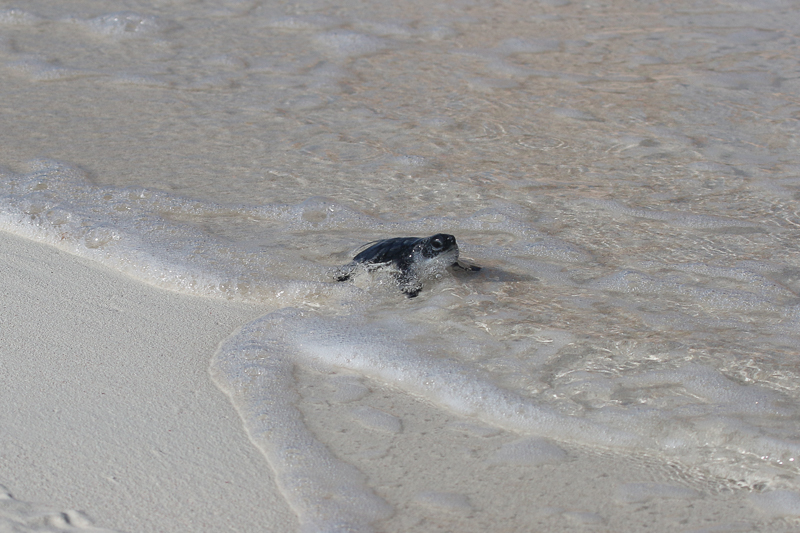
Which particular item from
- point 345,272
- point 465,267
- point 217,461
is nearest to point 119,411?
point 217,461

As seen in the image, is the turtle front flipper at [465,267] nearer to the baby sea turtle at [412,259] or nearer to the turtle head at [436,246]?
the baby sea turtle at [412,259]

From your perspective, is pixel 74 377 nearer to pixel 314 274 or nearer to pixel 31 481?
pixel 31 481

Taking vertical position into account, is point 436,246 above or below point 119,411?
above

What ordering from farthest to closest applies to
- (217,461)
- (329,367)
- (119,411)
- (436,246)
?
(436,246) → (329,367) → (119,411) → (217,461)

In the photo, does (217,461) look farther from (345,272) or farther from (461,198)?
(461,198)

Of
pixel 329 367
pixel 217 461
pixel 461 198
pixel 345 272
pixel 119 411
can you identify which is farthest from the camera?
pixel 461 198

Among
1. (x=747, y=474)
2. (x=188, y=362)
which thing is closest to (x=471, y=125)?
(x=188, y=362)

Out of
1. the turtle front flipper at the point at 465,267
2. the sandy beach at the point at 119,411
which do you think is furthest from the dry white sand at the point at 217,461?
the turtle front flipper at the point at 465,267

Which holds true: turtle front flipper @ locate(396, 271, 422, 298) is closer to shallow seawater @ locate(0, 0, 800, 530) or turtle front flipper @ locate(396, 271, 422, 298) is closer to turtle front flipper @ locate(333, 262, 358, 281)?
shallow seawater @ locate(0, 0, 800, 530)
